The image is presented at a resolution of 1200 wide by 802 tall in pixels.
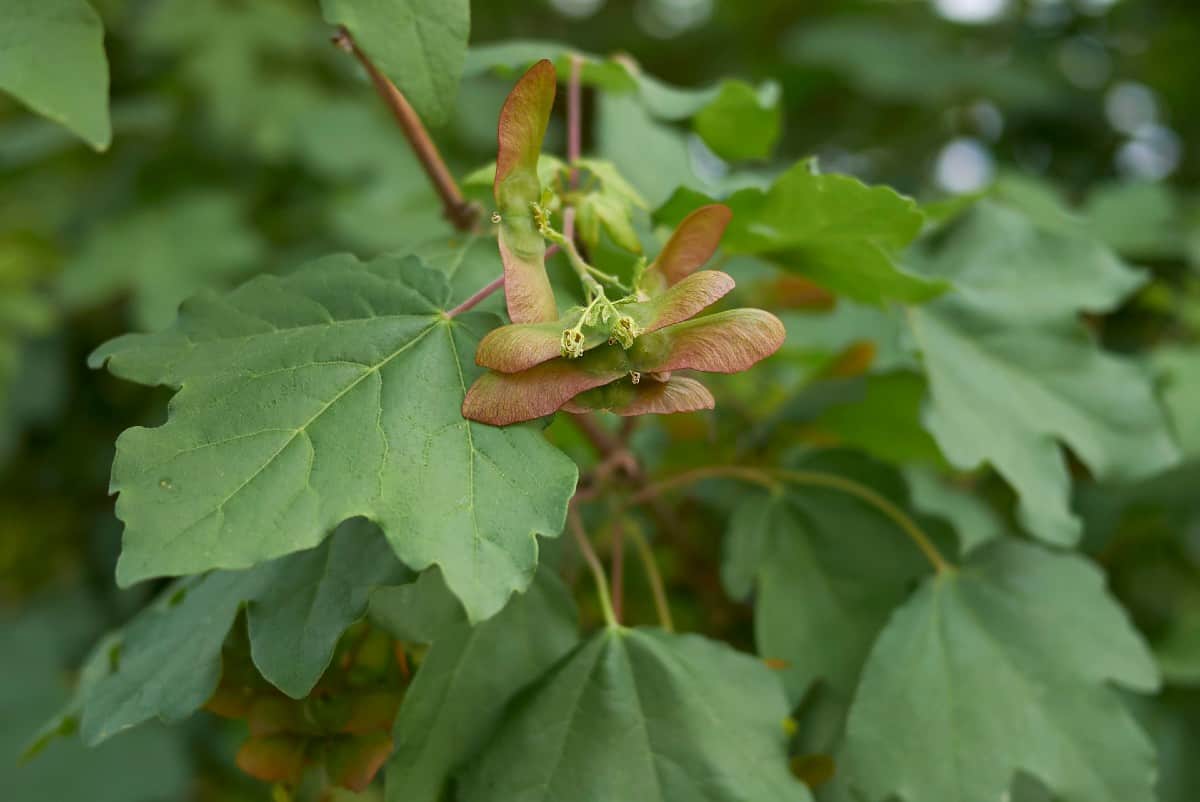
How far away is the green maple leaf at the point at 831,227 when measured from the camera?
2.41 feet

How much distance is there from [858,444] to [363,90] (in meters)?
1.64

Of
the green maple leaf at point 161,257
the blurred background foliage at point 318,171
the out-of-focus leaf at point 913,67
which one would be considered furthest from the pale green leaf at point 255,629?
the out-of-focus leaf at point 913,67

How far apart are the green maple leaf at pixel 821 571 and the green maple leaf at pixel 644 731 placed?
115mm

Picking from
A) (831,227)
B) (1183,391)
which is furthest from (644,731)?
(1183,391)

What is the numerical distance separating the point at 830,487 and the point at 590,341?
1.43ft

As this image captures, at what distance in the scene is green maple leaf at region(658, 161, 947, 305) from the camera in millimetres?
734

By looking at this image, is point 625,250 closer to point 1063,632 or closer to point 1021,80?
point 1063,632

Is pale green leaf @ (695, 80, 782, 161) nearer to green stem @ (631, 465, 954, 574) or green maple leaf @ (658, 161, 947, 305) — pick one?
green maple leaf @ (658, 161, 947, 305)

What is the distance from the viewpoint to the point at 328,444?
2.02 feet

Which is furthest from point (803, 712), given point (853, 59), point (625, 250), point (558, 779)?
point (853, 59)

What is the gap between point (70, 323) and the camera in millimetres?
2014

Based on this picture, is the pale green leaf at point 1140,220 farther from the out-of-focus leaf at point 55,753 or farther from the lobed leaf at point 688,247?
the out-of-focus leaf at point 55,753

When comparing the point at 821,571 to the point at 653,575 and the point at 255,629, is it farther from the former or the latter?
the point at 255,629

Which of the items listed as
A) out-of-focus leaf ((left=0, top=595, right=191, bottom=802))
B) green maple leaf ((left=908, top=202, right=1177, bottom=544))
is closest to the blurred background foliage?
out-of-focus leaf ((left=0, top=595, right=191, bottom=802))
